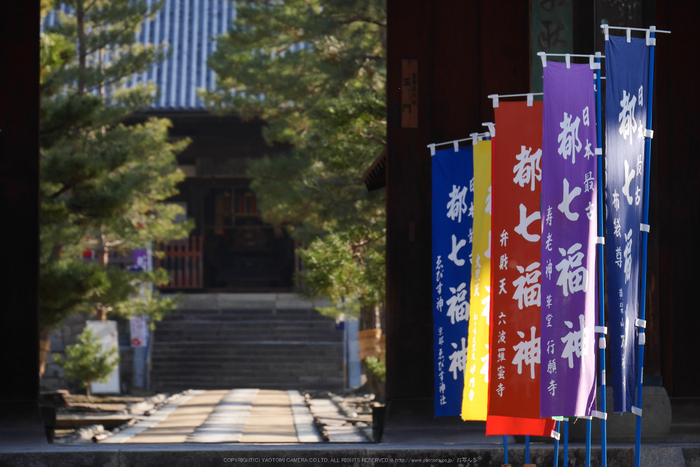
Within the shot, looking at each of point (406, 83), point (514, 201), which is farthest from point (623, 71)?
point (406, 83)

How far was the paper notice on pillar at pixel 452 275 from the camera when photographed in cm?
666

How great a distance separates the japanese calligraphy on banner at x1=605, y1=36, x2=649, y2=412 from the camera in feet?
17.0

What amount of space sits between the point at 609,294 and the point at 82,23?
13.1 m

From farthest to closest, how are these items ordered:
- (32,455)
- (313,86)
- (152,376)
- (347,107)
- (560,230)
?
1. (152,376)
2. (313,86)
3. (347,107)
4. (32,455)
5. (560,230)

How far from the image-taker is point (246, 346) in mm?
21125

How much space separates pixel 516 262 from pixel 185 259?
19.2 m

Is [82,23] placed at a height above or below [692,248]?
above

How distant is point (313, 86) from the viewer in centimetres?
1551

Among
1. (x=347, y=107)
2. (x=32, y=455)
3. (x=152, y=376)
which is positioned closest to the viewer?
(x=32, y=455)

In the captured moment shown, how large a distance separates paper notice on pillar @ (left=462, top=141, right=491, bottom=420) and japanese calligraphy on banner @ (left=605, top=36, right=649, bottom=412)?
43.5 inches

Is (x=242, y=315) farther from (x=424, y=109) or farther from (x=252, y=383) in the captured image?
(x=424, y=109)

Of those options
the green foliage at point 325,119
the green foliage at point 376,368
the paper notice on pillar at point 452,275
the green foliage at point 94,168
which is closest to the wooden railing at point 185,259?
the green foliage at point 94,168

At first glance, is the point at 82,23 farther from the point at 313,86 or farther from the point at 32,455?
the point at 32,455

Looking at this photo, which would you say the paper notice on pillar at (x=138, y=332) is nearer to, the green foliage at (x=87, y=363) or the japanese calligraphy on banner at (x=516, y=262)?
the green foliage at (x=87, y=363)
